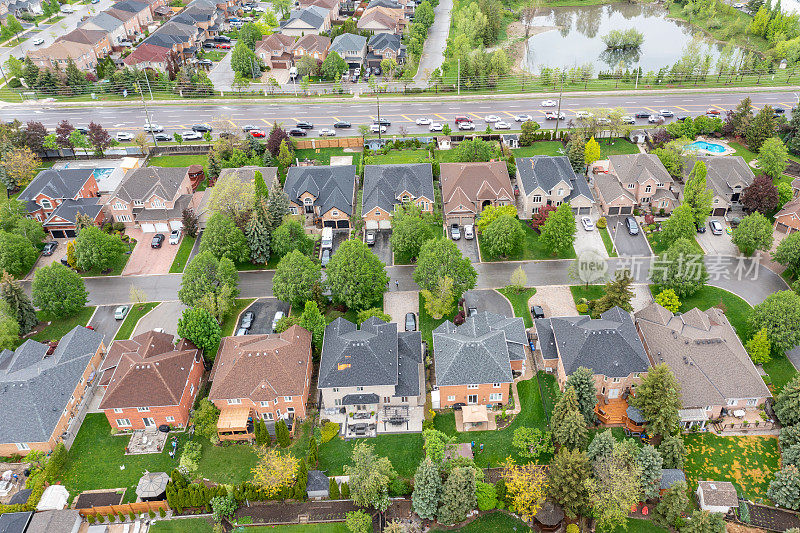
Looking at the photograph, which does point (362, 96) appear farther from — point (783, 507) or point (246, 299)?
point (783, 507)

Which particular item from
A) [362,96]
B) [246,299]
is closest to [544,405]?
[246,299]

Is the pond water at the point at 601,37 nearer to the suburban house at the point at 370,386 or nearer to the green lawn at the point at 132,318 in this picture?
the suburban house at the point at 370,386

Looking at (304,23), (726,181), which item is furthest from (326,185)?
(304,23)

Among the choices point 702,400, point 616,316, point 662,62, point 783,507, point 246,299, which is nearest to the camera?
point 783,507

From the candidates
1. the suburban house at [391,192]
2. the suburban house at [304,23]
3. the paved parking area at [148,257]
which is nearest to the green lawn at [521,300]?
the suburban house at [391,192]

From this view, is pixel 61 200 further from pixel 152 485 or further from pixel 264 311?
pixel 152 485

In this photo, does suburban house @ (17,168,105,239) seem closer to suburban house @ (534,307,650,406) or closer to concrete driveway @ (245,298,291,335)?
concrete driveway @ (245,298,291,335)
